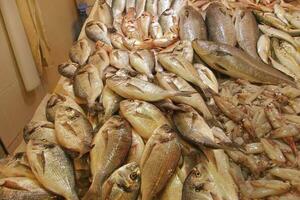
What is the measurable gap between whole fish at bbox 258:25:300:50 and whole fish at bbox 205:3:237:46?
8.5 inches

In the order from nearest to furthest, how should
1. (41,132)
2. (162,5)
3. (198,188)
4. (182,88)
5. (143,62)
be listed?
(198,188) < (41,132) < (182,88) < (143,62) < (162,5)

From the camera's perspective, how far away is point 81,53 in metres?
2.18

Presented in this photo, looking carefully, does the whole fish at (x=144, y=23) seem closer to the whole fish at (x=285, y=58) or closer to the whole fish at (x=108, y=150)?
the whole fish at (x=285, y=58)

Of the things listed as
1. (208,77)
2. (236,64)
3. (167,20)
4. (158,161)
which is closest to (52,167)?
(158,161)

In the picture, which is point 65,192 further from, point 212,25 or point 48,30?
point 48,30

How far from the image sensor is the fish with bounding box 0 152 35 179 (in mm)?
1405

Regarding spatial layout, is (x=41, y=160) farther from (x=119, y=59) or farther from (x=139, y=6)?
(x=139, y=6)

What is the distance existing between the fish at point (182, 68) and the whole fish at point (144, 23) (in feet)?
1.58

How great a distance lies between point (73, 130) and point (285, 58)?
1330 millimetres

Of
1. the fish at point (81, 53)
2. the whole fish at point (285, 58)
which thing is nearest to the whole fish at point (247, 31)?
the whole fish at point (285, 58)

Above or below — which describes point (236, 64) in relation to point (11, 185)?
above

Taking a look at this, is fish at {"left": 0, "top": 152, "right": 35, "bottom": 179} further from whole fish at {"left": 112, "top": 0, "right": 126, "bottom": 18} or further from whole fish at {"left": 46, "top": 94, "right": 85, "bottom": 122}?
whole fish at {"left": 112, "top": 0, "right": 126, "bottom": 18}

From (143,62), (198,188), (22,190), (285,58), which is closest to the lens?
(198,188)

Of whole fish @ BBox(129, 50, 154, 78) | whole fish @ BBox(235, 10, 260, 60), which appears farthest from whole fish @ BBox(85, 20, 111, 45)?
whole fish @ BBox(235, 10, 260, 60)
